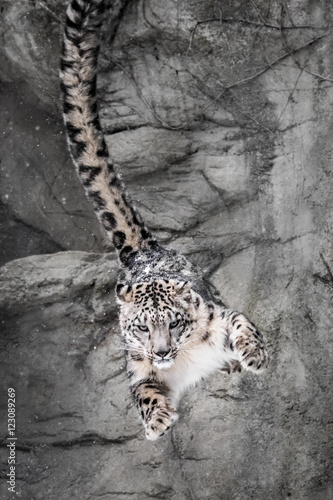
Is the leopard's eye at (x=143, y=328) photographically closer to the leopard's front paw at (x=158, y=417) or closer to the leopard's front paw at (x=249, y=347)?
the leopard's front paw at (x=158, y=417)

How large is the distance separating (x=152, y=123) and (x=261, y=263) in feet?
4.20

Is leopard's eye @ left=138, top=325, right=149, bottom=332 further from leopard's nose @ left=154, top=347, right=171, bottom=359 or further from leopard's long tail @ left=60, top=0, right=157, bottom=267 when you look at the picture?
leopard's long tail @ left=60, top=0, right=157, bottom=267

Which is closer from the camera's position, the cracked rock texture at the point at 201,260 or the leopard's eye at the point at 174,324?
the leopard's eye at the point at 174,324

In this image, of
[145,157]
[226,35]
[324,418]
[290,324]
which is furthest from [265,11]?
[324,418]

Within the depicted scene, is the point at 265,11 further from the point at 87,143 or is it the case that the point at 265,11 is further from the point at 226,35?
the point at 87,143

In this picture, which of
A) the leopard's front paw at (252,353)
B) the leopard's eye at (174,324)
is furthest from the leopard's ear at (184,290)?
the leopard's front paw at (252,353)

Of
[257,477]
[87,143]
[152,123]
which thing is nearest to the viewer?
[87,143]

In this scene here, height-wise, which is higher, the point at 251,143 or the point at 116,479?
the point at 251,143

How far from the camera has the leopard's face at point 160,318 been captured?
539 centimetres

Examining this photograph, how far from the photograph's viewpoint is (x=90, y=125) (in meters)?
5.80

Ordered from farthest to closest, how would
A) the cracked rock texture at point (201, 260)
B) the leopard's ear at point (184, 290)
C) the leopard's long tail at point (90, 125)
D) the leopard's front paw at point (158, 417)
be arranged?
1. the cracked rock texture at point (201, 260)
2. the leopard's long tail at point (90, 125)
3. the leopard's ear at point (184, 290)
4. the leopard's front paw at point (158, 417)

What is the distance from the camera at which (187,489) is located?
20.7ft

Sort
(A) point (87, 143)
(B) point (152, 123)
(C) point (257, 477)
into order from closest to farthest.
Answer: (A) point (87, 143) < (C) point (257, 477) < (B) point (152, 123)

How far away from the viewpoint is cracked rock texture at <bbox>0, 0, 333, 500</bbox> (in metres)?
6.31
